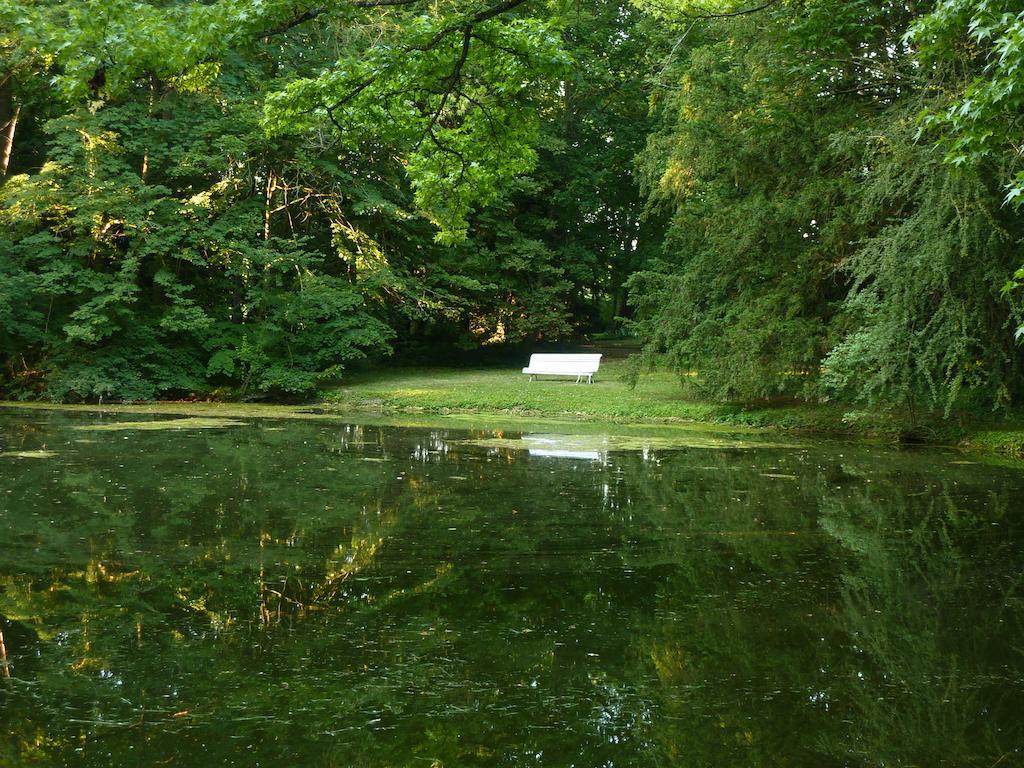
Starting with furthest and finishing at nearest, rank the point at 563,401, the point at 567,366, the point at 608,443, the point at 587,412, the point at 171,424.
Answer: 1. the point at 567,366
2. the point at 563,401
3. the point at 587,412
4. the point at 171,424
5. the point at 608,443

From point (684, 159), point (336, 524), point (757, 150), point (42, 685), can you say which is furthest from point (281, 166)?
point (42, 685)

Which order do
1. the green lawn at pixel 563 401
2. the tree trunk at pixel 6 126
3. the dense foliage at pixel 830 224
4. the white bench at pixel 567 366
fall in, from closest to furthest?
the dense foliage at pixel 830 224, the green lawn at pixel 563 401, the tree trunk at pixel 6 126, the white bench at pixel 567 366

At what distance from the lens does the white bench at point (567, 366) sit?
22891 millimetres

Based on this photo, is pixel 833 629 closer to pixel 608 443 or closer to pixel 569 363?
pixel 608 443

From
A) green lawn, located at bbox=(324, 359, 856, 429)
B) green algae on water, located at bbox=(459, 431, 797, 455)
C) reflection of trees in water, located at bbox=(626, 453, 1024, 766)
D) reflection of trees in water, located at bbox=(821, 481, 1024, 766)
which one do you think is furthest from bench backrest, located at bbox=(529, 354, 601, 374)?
reflection of trees in water, located at bbox=(821, 481, 1024, 766)

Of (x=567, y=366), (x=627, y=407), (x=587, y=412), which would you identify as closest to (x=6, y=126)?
(x=567, y=366)

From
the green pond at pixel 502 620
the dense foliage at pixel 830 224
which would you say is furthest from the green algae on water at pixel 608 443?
the green pond at pixel 502 620

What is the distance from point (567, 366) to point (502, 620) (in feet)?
59.5

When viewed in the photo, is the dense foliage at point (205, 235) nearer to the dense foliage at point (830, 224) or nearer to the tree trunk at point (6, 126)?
the tree trunk at point (6, 126)

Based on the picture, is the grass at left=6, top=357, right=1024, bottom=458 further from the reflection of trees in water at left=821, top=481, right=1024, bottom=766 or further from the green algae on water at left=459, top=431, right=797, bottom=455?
the reflection of trees in water at left=821, top=481, right=1024, bottom=766

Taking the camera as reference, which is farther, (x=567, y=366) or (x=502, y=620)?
(x=567, y=366)

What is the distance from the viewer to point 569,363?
23.3 metres

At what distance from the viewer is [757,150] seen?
16500mm

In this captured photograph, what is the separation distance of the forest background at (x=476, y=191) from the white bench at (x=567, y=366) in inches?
117
